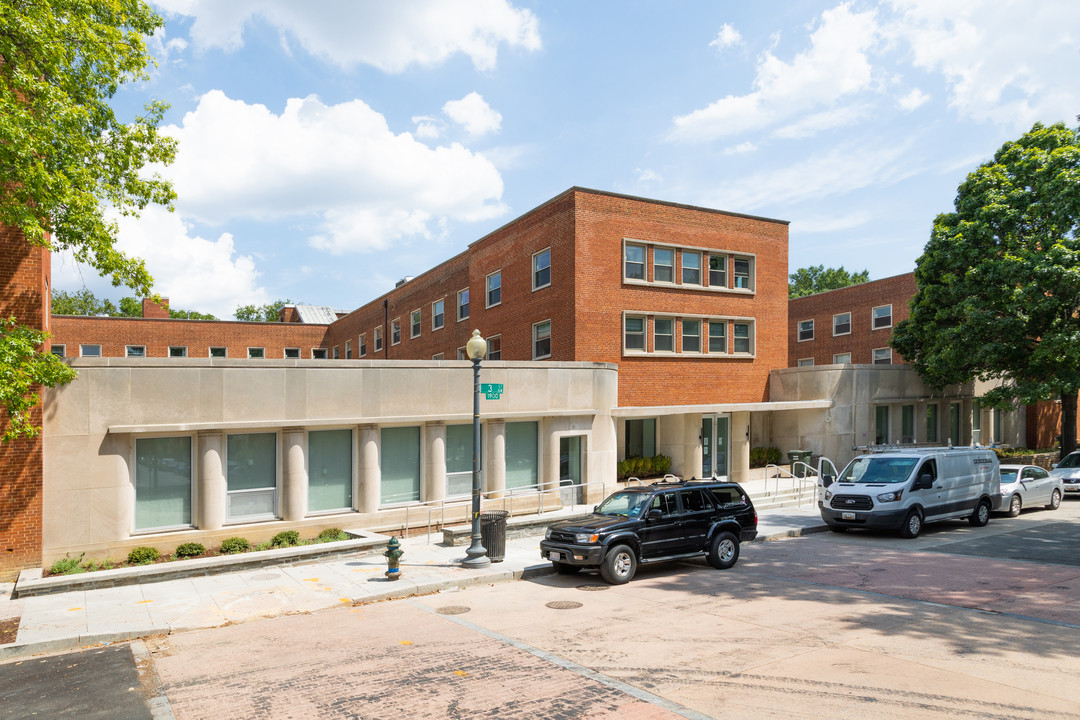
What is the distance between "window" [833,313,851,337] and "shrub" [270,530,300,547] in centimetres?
3695

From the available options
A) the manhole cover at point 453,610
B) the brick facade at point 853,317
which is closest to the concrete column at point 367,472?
the manhole cover at point 453,610

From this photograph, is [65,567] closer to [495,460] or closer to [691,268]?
[495,460]

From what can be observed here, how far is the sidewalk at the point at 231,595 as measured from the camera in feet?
Result: 36.5

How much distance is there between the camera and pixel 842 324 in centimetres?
4434

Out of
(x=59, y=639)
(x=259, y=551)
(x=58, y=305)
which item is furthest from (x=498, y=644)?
(x=58, y=305)

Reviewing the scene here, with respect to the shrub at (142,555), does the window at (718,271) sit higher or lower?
higher

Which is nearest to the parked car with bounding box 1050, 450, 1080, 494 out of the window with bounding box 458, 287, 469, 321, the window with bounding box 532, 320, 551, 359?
the window with bounding box 532, 320, 551, 359

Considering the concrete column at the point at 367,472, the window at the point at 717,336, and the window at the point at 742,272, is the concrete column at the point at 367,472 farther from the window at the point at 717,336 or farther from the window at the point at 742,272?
the window at the point at 742,272

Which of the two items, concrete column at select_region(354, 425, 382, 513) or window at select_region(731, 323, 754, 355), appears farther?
window at select_region(731, 323, 754, 355)

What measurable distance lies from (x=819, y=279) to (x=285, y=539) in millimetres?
74279

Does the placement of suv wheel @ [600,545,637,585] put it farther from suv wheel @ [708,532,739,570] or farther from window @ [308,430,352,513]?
window @ [308,430,352,513]

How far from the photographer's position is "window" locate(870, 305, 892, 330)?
136ft

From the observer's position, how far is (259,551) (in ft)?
52.3

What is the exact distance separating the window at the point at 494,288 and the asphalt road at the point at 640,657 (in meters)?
18.2
